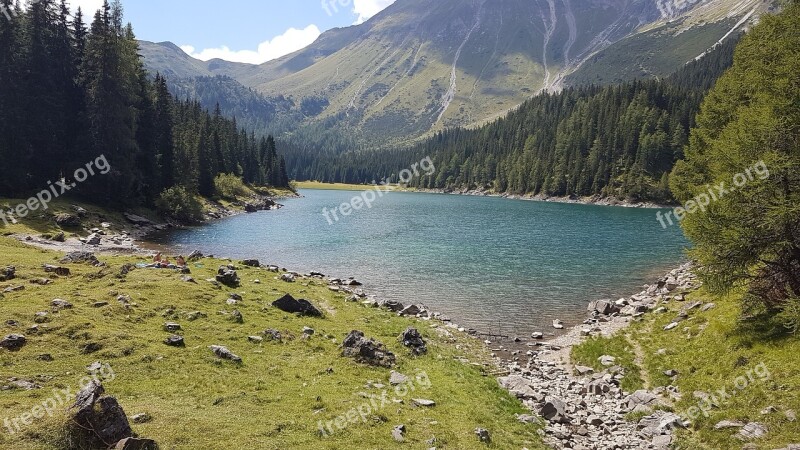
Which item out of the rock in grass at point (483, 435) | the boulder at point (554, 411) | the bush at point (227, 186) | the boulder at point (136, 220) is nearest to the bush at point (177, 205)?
the boulder at point (136, 220)

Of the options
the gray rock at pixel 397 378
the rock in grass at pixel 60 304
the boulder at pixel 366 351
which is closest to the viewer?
the gray rock at pixel 397 378

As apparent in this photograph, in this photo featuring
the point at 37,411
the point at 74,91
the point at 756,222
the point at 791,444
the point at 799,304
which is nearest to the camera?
the point at 37,411

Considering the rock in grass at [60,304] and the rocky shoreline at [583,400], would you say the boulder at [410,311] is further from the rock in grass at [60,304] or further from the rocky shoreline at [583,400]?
the rock in grass at [60,304]

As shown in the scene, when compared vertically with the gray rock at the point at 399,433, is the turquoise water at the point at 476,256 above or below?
below

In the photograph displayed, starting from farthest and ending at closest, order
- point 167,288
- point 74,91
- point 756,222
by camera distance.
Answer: point 74,91
point 167,288
point 756,222

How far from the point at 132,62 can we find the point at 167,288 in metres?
63.3

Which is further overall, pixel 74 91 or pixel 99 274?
pixel 74 91

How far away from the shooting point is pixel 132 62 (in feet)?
241

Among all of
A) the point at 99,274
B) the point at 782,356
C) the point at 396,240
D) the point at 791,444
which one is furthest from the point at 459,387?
the point at 396,240

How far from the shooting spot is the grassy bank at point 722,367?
1611 cm

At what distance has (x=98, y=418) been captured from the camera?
12.1 meters

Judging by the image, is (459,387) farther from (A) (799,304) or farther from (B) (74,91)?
(B) (74,91)

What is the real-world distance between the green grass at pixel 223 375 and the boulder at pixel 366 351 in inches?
21.5

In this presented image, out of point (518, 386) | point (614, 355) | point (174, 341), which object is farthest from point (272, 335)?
point (614, 355)
